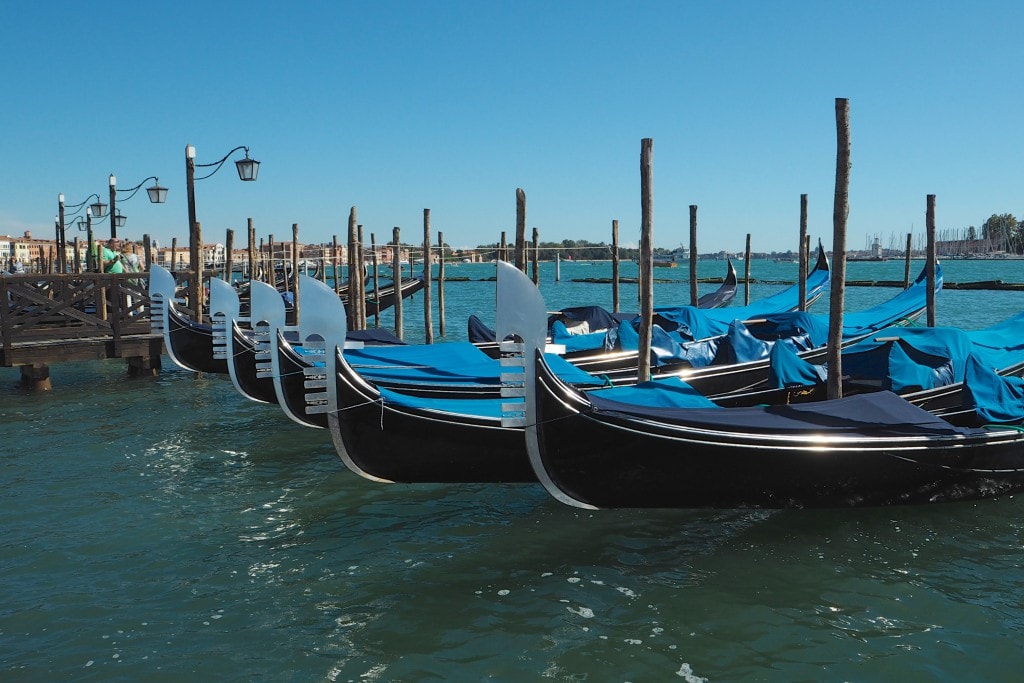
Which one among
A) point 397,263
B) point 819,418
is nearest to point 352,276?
point 397,263

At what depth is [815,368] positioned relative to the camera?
22.9ft

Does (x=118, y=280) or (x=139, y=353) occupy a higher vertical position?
(x=118, y=280)

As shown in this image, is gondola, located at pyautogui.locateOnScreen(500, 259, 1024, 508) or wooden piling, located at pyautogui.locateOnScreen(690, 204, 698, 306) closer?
gondola, located at pyautogui.locateOnScreen(500, 259, 1024, 508)

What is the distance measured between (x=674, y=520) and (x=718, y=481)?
2.16 feet

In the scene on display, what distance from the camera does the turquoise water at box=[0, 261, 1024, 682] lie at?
3531 mm

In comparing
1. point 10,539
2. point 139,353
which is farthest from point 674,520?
point 139,353

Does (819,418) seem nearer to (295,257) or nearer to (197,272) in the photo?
(197,272)

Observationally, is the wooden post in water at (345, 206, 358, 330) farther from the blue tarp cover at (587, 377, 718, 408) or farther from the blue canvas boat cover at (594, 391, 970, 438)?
the blue canvas boat cover at (594, 391, 970, 438)

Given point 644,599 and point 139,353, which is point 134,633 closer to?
point 644,599

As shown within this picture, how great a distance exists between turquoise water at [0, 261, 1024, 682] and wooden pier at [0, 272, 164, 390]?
4026mm

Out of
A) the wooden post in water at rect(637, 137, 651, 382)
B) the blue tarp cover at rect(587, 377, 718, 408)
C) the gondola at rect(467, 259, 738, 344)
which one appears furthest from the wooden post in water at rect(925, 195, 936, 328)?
the blue tarp cover at rect(587, 377, 718, 408)

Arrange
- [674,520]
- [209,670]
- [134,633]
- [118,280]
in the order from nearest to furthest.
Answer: [209,670], [134,633], [674,520], [118,280]

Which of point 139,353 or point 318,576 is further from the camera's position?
point 139,353

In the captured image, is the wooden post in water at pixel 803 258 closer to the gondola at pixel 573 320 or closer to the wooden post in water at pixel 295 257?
the gondola at pixel 573 320
